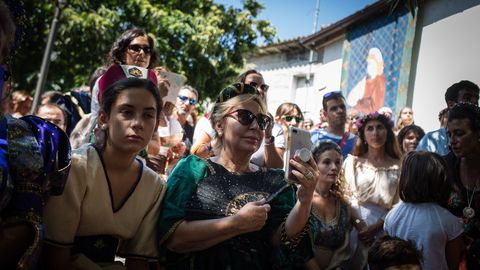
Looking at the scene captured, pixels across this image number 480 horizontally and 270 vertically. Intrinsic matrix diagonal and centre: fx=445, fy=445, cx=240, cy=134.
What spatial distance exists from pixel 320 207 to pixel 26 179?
2625 mm

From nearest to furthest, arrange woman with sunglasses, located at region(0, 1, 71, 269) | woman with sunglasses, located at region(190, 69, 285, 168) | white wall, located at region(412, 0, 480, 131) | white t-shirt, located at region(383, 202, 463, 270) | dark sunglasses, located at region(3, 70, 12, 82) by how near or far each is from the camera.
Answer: woman with sunglasses, located at region(0, 1, 71, 269), dark sunglasses, located at region(3, 70, 12, 82), white t-shirt, located at region(383, 202, 463, 270), woman with sunglasses, located at region(190, 69, 285, 168), white wall, located at region(412, 0, 480, 131)

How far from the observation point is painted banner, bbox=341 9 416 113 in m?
9.48

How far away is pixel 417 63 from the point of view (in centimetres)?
901

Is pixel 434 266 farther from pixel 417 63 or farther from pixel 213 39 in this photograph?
pixel 213 39

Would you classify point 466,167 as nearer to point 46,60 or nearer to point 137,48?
point 137,48

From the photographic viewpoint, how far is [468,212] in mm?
3111

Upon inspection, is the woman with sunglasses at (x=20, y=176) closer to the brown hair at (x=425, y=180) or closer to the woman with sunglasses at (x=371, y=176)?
the brown hair at (x=425, y=180)

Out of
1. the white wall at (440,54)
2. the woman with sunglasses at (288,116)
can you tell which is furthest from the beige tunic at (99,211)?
the white wall at (440,54)

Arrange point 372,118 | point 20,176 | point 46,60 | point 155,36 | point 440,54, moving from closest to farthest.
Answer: point 20,176 → point 372,118 → point 440,54 → point 46,60 → point 155,36

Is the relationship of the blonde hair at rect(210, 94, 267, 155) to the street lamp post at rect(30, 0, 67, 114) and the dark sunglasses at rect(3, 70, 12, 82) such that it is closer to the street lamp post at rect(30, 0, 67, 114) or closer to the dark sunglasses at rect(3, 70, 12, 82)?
the dark sunglasses at rect(3, 70, 12, 82)

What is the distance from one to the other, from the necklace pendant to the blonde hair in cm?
163

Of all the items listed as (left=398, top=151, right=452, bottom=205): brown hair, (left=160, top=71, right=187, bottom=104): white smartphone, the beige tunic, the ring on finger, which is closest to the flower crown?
(left=398, top=151, right=452, bottom=205): brown hair

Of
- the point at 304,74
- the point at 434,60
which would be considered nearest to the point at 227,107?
the point at 434,60

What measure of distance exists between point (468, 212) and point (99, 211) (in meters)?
2.48
